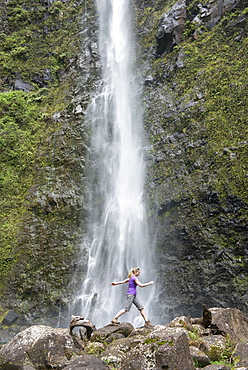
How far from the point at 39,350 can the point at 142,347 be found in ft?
7.17

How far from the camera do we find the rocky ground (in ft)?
12.6

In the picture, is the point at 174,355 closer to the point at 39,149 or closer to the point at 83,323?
the point at 83,323

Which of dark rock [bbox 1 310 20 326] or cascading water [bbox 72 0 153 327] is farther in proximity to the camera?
cascading water [bbox 72 0 153 327]

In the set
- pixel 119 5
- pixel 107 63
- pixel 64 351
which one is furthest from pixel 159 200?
pixel 119 5

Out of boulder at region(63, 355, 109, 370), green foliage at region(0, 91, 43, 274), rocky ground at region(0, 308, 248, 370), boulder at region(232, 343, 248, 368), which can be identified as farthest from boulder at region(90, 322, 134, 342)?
green foliage at region(0, 91, 43, 274)

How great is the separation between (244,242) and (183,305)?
→ 8.61 ft

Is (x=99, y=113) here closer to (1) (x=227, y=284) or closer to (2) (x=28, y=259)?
(2) (x=28, y=259)

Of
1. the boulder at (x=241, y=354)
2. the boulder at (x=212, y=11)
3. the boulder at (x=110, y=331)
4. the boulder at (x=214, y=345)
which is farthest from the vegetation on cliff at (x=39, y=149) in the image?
the boulder at (x=241, y=354)

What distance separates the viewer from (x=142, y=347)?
3973 millimetres

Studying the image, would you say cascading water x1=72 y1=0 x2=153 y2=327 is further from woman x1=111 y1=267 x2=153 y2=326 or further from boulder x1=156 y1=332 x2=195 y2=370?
boulder x1=156 y1=332 x2=195 y2=370

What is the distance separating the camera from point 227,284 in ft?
30.1

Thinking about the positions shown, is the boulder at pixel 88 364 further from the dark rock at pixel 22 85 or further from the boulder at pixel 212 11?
the dark rock at pixel 22 85

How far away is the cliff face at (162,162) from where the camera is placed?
10.0 metres

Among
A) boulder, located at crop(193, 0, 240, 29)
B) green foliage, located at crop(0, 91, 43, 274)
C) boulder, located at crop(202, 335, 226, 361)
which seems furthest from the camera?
boulder, located at crop(193, 0, 240, 29)
